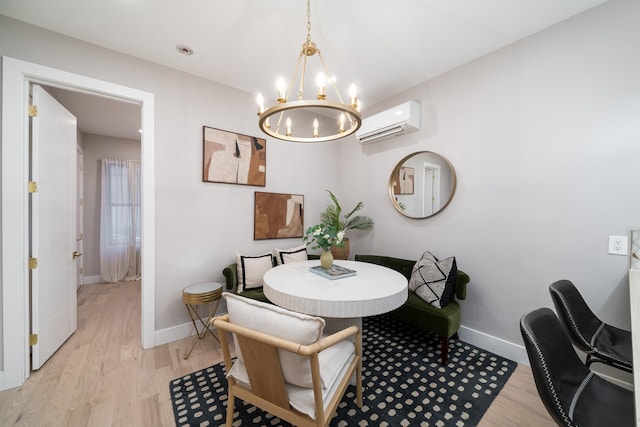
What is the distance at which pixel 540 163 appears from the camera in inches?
81.5

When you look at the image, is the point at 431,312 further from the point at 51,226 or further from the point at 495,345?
the point at 51,226

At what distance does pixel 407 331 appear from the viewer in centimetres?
268

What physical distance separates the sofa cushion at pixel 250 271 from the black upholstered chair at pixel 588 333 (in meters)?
2.38

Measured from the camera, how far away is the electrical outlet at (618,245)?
67.2 inches

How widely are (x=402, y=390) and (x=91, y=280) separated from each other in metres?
5.39

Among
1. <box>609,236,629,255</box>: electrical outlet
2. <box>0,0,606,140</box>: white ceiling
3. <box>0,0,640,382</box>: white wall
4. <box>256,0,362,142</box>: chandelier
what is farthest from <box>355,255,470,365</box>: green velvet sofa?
<box>0,0,606,140</box>: white ceiling

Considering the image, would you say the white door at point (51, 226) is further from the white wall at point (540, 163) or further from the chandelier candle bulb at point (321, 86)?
the white wall at point (540, 163)

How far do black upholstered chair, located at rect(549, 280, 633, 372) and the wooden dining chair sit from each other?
1293 millimetres

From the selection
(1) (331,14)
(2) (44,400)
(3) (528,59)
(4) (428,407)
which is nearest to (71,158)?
(2) (44,400)

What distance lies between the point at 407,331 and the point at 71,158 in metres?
3.87

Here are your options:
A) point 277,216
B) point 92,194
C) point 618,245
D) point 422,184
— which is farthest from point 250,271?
point 92,194

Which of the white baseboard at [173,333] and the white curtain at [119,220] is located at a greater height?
the white curtain at [119,220]

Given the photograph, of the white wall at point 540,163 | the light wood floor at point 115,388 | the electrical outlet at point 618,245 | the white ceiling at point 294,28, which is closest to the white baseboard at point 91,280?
the light wood floor at point 115,388

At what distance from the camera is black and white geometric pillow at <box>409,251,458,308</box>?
2225 mm
